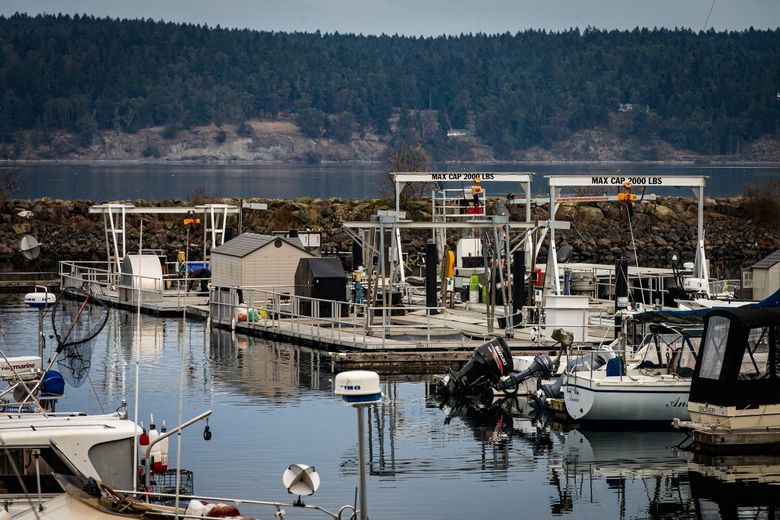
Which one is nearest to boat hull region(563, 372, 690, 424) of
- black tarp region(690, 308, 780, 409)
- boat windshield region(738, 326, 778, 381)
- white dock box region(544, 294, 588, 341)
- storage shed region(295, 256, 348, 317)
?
black tarp region(690, 308, 780, 409)

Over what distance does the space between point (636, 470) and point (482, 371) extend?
666 cm

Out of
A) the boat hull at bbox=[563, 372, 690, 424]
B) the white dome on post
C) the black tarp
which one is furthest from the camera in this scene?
the boat hull at bbox=[563, 372, 690, 424]

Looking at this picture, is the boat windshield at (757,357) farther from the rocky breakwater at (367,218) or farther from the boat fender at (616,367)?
the rocky breakwater at (367,218)

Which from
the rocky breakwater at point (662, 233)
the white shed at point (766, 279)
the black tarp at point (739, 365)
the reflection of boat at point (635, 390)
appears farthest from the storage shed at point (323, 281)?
the rocky breakwater at point (662, 233)

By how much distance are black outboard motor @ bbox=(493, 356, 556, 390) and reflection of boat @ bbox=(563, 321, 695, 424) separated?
85.8 inches

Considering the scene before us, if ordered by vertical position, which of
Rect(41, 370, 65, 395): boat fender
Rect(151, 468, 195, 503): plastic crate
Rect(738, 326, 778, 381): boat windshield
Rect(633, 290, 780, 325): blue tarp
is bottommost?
Rect(151, 468, 195, 503): plastic crate

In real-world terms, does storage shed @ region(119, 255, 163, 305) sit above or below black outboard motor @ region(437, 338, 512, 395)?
above

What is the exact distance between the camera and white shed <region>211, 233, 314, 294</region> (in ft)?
141

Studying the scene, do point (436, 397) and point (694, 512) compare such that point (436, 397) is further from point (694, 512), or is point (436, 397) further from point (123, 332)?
point (123, 332)

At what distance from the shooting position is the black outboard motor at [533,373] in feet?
99.5

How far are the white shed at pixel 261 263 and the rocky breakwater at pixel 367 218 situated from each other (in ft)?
74.1

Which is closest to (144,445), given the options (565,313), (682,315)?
(682,315)

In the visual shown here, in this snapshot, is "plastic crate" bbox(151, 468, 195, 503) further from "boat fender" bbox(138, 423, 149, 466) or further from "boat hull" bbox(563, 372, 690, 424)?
"boat hull" bbox(563, 372, 690, 424)

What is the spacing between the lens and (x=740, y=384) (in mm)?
24734
